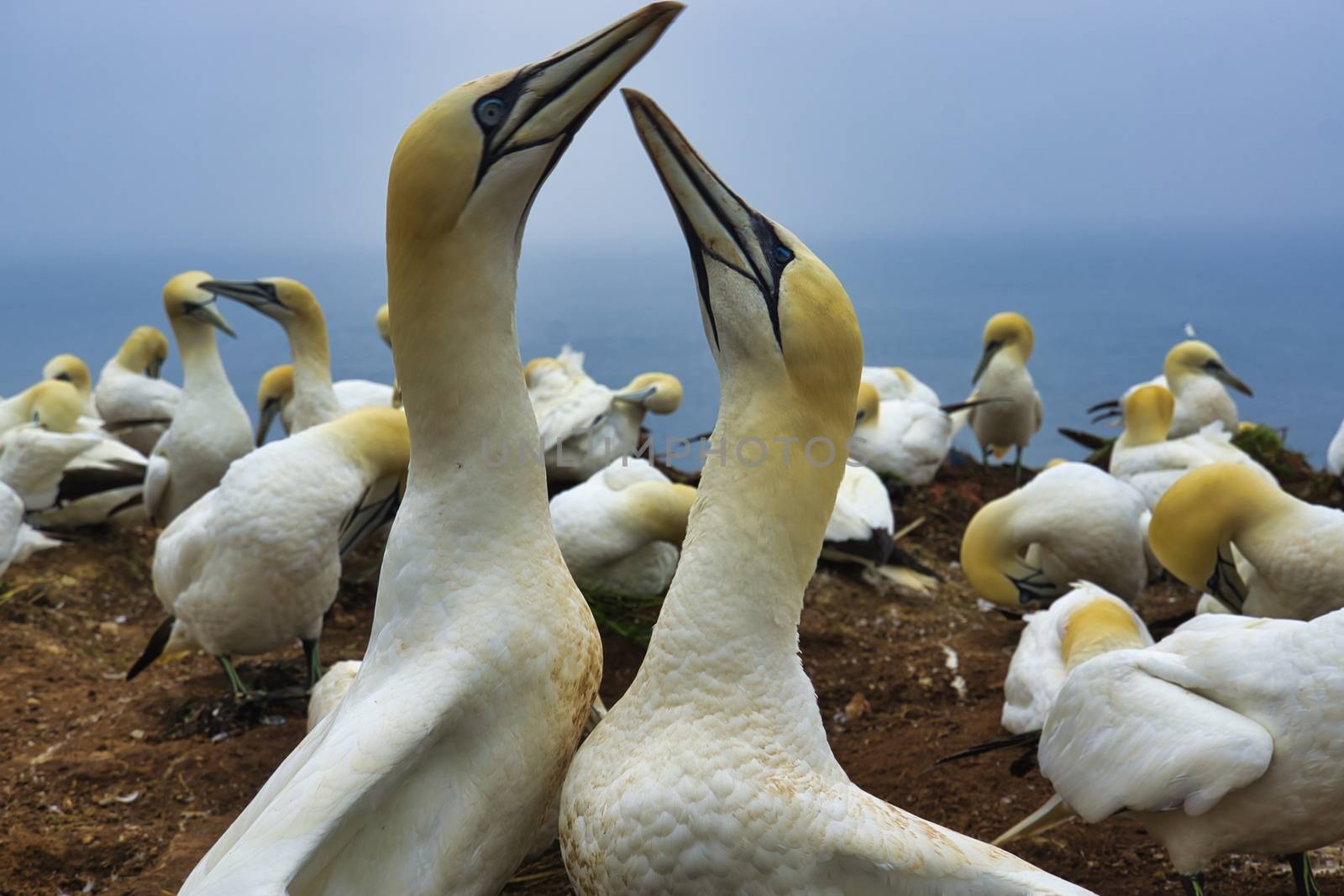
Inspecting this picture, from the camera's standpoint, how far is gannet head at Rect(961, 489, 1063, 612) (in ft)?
17.4

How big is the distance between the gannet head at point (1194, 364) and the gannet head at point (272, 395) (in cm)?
603

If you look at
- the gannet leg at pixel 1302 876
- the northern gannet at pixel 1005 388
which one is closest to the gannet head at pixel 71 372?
the northern gannet at pixel 1005 388

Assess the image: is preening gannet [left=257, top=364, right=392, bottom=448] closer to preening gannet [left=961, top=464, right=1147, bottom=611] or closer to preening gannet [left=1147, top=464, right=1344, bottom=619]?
preening gannet [left=961, top=464, right=1147, bottom=611]

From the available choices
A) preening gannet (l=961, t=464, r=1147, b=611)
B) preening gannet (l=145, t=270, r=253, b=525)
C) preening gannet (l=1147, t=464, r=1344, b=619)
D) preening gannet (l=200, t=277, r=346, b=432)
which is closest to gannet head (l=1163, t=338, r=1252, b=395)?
preening gannet (l=961, t=464, r=1147, b=611)

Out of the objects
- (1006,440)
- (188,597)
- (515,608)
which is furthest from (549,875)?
(1006,440)

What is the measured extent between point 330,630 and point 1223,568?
11.2 ft

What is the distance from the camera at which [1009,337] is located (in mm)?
8633

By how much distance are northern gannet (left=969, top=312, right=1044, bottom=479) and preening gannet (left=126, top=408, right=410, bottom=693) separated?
18.3ft

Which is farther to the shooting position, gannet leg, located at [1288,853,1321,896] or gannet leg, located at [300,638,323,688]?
gannet leg, located at [300,638,323,688]

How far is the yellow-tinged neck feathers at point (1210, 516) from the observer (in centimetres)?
402

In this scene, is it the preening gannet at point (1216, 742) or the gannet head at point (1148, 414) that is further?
the gannet head at point (1148, 414)

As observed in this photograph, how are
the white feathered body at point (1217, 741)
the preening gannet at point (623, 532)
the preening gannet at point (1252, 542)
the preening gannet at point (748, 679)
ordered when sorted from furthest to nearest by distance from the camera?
the preening gannet at point (623, 532) → the preening gannet at point (1252, 542) → the white feathered body at point (1217, 741) → the preening gannet at point (748, 679)

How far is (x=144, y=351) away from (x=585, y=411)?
3.87 meters

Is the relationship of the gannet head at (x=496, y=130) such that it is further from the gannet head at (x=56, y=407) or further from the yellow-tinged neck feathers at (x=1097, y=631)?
the gannet head at (x=56, y=407)
